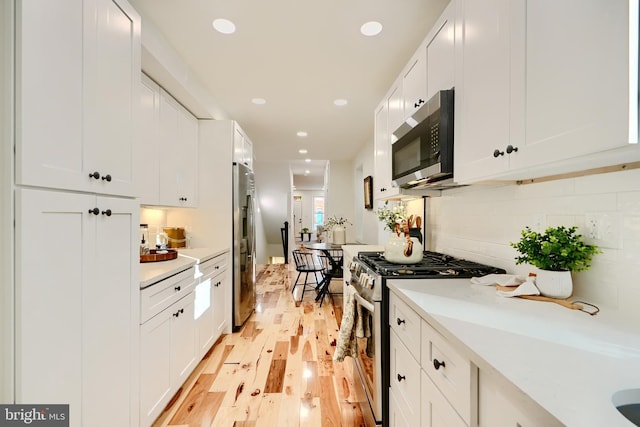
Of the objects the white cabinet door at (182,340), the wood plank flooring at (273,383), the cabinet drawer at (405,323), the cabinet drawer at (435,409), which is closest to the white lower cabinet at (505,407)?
the cabinet drawer at (435,409)

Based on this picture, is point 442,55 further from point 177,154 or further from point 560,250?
point 177,154

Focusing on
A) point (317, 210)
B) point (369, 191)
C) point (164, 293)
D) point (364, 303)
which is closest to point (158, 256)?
point (164, 293)

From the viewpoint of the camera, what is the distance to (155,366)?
1673 millimetres

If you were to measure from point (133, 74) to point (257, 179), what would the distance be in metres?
6.06

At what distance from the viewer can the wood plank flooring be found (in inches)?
69.2

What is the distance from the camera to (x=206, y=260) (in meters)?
2.47

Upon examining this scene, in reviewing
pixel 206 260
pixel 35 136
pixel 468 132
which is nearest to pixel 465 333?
pixel 468 132

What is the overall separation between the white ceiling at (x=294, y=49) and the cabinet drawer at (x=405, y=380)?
1.93 metres

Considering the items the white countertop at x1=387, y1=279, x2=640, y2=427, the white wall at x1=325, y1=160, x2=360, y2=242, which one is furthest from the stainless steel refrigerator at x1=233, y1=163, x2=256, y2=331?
the white wall at x1=325, y1=160, x2=360, y2=242

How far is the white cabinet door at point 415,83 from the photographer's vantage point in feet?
5.90

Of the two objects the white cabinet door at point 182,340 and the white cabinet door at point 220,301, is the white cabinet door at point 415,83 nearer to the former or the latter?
the white cabinet door at point 182,340

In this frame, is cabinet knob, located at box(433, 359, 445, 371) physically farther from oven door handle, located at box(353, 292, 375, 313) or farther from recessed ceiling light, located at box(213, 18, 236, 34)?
recessed ceiling light, located at box(213, 18, 236, 34)

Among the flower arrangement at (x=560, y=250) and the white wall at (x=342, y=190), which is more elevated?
the white wall at (x=342, y=190)

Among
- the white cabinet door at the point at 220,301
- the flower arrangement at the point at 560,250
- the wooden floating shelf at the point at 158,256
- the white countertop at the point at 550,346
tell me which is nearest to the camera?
the white countertop at the point at 550,346
